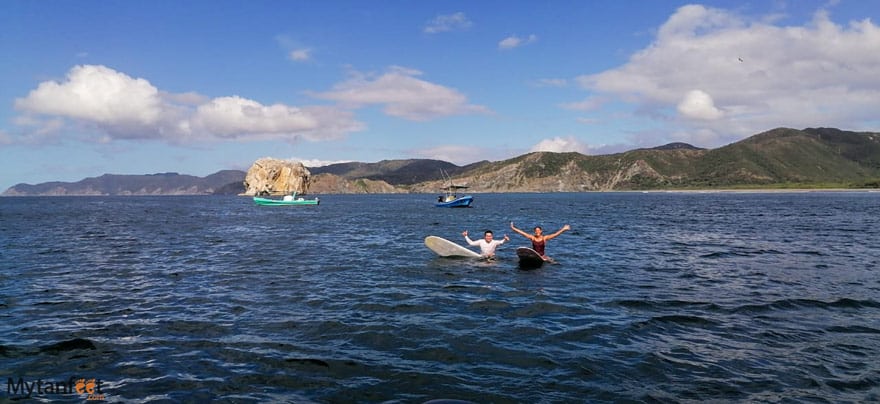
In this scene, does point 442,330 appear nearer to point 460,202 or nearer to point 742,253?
point 742,253

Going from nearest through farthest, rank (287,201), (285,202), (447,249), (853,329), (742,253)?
(853,329) → (447,249) → (742,253) → (285,202) → (287,201)

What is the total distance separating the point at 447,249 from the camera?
25.1m

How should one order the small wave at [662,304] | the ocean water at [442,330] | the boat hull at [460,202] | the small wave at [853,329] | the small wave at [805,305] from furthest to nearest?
the boat hull at [460,202] → the small wave at [662,304] → the small wave at [805,305] → the small wave at [853,329] → the ocean water at [442,330]

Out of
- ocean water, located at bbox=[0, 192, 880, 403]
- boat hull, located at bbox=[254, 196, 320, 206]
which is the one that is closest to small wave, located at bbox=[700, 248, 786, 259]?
ocean water, located at bbox=[0, 192, 880, 403]

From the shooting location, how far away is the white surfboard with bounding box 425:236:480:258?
24.9 metres

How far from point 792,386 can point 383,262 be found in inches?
712

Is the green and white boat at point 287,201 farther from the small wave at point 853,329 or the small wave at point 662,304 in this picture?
the small wave at point 853,329

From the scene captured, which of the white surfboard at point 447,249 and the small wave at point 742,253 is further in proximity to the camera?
the small wave at point 742,253

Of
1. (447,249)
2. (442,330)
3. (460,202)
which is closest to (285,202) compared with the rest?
(460,202)

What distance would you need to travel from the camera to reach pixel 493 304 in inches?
597

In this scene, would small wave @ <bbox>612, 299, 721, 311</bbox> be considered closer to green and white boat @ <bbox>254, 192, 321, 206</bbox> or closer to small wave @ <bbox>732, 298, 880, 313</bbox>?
small wave @ <bbox>732, 298, 880, 313</bbox>

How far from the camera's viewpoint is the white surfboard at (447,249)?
81.8ft

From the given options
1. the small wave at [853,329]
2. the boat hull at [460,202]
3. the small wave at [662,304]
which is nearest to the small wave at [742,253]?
the small wave at [662,304]

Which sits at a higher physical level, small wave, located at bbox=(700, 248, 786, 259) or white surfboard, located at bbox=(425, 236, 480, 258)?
white surfboard, located at bbox=(425, 236, 480, 258)
